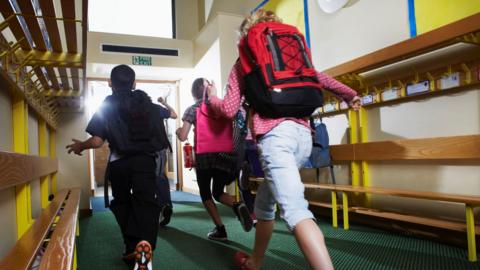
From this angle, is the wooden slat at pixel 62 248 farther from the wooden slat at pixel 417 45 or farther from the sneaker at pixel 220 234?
the wooden slat at pixel 417 45

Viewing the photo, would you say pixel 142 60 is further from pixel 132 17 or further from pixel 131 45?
pixel 132 17

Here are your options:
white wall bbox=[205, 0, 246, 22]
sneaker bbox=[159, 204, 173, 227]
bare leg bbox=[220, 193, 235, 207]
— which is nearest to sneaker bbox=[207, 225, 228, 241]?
bare leg bbox=[220, 193, 235, 207]

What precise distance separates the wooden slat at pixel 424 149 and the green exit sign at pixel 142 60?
4.27 m

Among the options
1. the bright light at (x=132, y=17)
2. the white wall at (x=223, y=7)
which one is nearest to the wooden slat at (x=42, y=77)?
the white wall at (x=223, y=7)

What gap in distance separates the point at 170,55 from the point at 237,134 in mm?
4288

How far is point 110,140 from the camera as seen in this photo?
187 cm

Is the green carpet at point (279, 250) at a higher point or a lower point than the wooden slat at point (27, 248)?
lower

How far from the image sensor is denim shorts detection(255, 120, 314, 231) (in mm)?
1176

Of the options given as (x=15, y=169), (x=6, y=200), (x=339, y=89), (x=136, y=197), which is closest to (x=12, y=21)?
(x=15, y=169)

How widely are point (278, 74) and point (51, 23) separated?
128 cm

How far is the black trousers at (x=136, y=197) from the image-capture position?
72.8 inches

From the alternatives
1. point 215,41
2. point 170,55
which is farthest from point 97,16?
point 215,41

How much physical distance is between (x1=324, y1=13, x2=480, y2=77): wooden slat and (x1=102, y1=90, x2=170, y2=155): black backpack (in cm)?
177

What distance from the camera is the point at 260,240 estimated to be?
150cm
